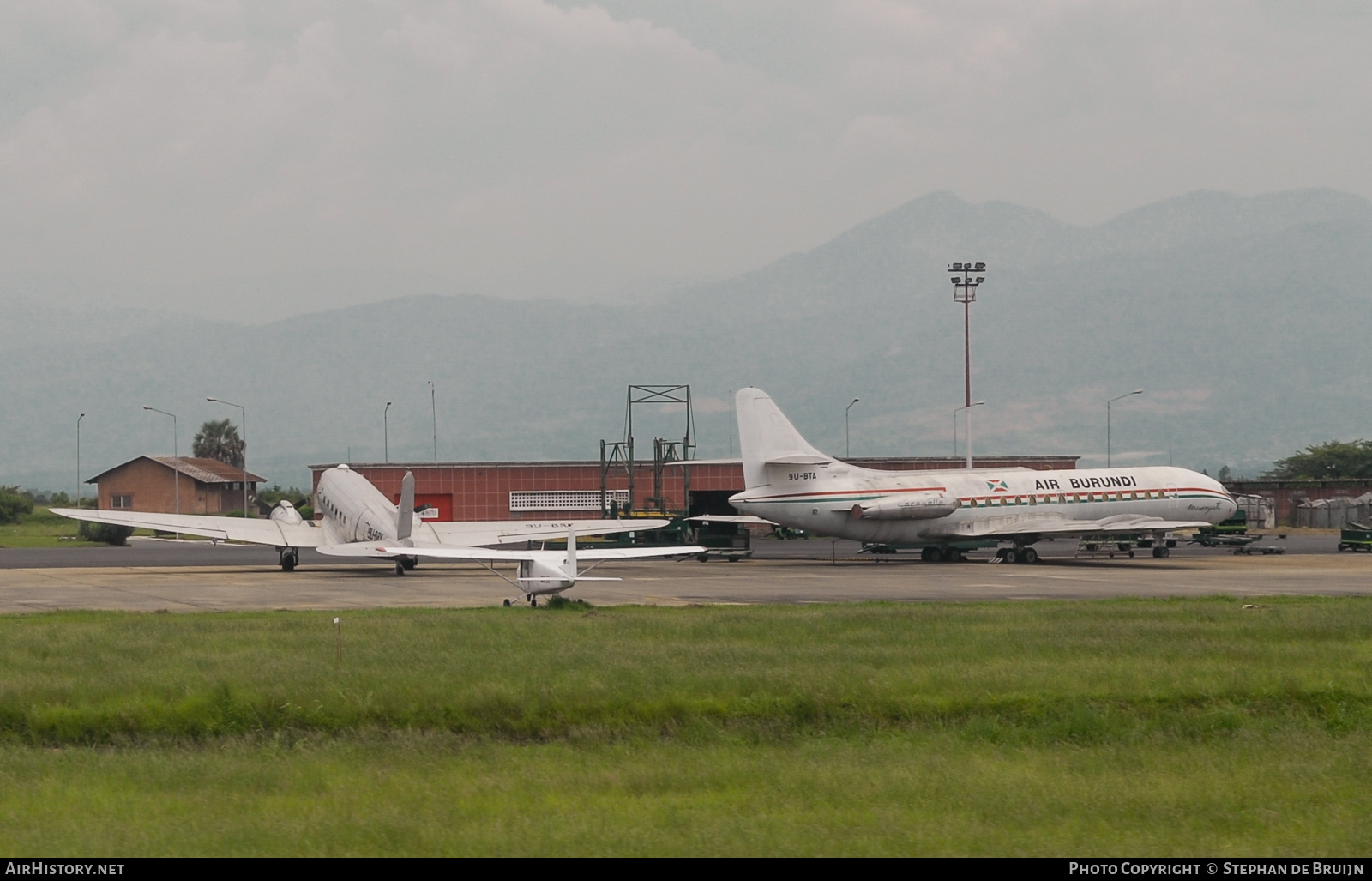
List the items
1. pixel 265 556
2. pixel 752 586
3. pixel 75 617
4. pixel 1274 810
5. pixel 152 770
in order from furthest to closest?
pixel 265 556 < pixel 752 586 < pixel 75 617 < pixel 152 770 < pixel 1274 810

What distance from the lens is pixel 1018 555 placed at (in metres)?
54.6

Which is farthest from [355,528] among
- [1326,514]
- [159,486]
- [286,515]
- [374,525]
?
[159,486]

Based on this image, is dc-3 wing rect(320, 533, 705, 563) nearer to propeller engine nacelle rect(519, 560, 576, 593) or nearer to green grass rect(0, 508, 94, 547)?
propeller engine nacelle rect(519, 560, 576, 593)

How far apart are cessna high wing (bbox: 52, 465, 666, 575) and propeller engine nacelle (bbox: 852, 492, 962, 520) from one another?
30.4 feet

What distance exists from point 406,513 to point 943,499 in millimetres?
A: 21151

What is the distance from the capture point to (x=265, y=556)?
62.3 m

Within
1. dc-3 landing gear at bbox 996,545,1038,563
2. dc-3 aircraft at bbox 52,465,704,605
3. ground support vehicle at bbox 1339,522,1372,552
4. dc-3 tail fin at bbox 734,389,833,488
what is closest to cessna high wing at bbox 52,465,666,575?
dc-3 aircraft at bbox 52,465,704,605

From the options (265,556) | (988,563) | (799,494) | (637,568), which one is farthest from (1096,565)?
(265,556)

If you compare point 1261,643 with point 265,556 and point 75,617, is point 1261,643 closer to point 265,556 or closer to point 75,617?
point 75,617

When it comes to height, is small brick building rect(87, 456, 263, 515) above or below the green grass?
above

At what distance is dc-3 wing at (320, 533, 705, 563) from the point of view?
31000 millimetres

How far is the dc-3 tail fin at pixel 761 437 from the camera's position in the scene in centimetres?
5278

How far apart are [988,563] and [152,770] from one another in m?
43.6

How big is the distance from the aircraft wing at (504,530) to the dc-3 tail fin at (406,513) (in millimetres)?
2142
